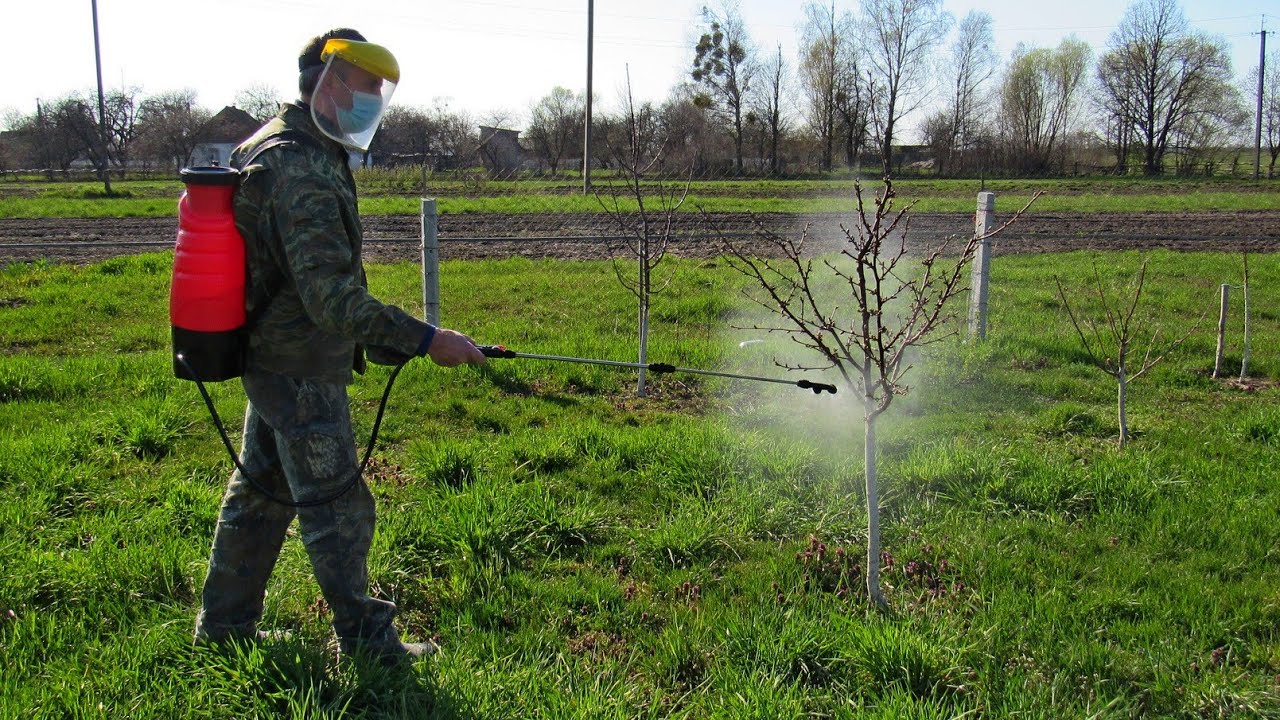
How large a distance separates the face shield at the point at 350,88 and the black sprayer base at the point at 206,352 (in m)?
0.75

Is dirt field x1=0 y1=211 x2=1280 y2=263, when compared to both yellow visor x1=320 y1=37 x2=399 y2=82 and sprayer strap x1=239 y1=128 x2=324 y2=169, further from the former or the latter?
sprayer strap x1=239 y1=128 x2=324 y2=169

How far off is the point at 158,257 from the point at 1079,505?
12417 millimetres

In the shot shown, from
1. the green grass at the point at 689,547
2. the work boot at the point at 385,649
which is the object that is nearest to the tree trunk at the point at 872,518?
the green grass at the point at 689,547

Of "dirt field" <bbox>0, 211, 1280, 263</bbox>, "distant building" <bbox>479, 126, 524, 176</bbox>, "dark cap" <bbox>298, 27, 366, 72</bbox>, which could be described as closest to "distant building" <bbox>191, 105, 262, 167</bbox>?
"distant building" <bbox>479, 126, 524, 176</bbox>

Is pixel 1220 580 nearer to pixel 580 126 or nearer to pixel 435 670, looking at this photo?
pixel 435 670

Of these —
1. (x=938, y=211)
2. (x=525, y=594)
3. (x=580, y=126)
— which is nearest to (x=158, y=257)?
(x=525, y=594)

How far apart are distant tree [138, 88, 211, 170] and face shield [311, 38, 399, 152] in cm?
4928

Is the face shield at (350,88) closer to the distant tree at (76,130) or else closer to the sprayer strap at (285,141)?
the sprayer strap at (285,141)

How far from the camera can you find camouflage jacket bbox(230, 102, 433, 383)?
2730 mm

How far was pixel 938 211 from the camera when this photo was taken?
21.8 metres

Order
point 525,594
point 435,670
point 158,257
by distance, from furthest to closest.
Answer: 1. point 158,257
2. point 525,594
3. point 435,670

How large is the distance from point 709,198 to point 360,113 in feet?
81.5

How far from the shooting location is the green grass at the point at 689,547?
297 centimetres

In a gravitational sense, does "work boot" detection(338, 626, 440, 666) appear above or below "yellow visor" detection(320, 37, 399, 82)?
below
